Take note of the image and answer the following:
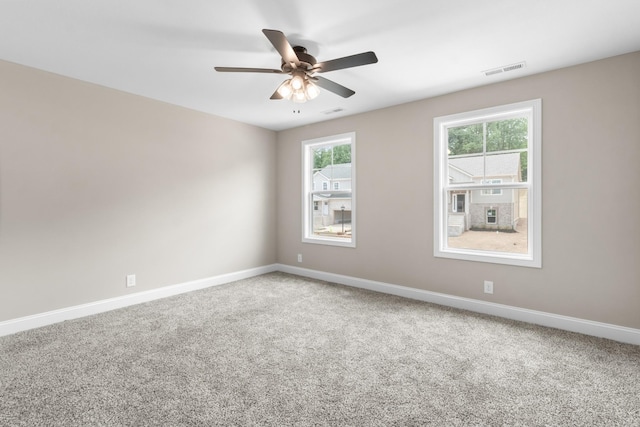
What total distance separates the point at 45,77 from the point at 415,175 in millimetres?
4042

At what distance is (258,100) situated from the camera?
3816 millimetres

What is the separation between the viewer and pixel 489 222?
3494mm

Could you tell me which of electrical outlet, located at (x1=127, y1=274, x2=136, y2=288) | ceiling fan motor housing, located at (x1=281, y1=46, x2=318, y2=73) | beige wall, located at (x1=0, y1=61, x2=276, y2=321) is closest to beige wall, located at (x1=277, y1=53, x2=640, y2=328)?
ceiling fan motor housing, located at (x1=281, y1=46, x2=318, y2=73)

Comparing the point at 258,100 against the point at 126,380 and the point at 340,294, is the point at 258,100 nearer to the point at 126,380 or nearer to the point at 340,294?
the point at 340,294

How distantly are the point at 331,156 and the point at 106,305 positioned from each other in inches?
138

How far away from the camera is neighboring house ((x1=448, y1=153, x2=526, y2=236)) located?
331 cm

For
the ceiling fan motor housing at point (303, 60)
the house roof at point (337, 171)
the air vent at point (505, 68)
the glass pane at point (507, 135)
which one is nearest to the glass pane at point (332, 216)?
the house roof at point (337, 171)

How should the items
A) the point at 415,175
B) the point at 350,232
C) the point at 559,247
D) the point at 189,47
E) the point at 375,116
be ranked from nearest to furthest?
the point at 189,47
the point at 559,247
the point at 415,175
the point at 375,116
the point at 350,232

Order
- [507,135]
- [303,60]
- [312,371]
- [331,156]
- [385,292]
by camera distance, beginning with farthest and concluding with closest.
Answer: [331,156]
[385,292]
[507,135]
[303,60]
[312,371]

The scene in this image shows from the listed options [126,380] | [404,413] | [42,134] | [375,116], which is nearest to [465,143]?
[375,116]

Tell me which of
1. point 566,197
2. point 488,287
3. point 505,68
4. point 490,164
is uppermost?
point 505,68

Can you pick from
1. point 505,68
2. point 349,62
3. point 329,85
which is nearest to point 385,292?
point 329,85

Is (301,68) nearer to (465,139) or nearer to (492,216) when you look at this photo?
(465,139)

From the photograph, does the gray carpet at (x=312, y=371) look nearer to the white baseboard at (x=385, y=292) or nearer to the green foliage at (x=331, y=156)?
the white baseboard at (x=385, y=292)
